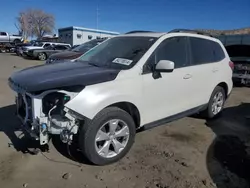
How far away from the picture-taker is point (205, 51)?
18.1ft

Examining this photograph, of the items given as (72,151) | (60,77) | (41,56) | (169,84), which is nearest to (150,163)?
(72,151)

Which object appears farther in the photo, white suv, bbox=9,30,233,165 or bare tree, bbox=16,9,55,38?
bare tree, bbox=16,9,55,38

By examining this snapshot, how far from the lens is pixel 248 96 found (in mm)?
9211

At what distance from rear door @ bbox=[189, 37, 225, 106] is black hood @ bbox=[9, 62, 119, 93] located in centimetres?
193

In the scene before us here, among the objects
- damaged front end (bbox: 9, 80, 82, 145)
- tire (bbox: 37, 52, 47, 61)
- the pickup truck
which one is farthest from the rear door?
the pickup truck

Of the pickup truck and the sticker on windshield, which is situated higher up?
the pickup truck

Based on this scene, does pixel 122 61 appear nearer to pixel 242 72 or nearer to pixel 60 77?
pixel 60 77

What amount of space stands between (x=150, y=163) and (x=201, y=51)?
103 inches

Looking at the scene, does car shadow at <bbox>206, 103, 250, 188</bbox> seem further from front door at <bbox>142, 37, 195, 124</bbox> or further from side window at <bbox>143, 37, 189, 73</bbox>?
side window at <bbox>143, 37, 189, 73</bbox>

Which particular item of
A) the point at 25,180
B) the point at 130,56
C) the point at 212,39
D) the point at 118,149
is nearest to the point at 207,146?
the point at 118,149

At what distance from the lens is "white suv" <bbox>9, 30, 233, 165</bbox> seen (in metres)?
3.50

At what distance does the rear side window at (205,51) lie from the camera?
521 centimetres

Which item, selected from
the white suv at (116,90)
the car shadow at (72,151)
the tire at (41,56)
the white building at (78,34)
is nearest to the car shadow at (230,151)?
the white suv at (116,90)

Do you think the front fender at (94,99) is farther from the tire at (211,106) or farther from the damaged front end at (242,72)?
the damaged front end at (242,72)
